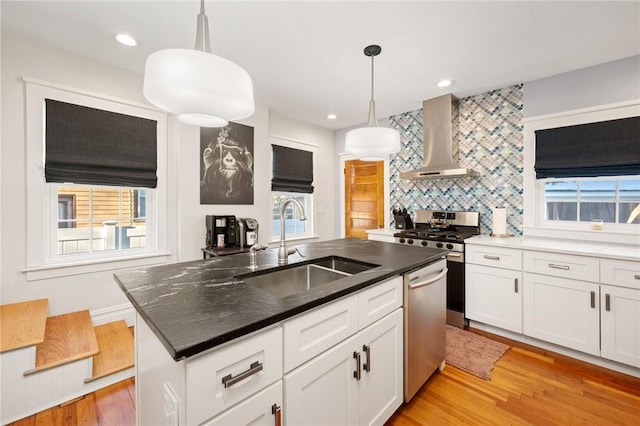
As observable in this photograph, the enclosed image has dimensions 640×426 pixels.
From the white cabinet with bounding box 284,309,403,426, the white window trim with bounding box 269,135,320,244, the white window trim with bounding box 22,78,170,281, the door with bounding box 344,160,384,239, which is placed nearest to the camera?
the white cabinet with bounding box 284,309,403,426

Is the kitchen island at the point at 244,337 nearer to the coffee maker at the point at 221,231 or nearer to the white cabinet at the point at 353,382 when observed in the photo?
the white cabinet at the point at 353,382

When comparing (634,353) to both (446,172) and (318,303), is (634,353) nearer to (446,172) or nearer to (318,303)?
(446,172)

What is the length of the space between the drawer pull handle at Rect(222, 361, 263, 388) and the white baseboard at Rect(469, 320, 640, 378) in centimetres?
280

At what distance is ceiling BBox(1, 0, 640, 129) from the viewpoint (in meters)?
1.90

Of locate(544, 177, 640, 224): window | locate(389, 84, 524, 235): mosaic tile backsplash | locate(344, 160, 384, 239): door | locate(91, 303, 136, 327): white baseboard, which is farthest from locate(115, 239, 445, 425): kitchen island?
locate(344, 160, 384, 239): door

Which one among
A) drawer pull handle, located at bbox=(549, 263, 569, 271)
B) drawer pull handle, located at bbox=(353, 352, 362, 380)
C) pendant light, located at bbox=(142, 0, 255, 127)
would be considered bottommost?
drawer pull handle, located at bbox=(353, 352, 362, 380)

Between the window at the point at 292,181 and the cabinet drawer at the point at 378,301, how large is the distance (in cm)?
257

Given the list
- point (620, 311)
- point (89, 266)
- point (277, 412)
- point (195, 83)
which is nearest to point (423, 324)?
point (277, 412)

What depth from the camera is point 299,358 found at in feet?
3.61

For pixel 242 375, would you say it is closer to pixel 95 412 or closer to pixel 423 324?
pixel 423 324

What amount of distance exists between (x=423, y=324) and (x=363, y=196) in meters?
3.07

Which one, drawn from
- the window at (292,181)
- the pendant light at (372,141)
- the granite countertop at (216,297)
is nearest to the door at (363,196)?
the window at (292,181)

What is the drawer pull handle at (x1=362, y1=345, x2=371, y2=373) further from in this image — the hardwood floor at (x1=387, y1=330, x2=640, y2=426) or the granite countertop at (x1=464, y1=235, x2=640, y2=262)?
the granite countertop at (x1=464, y1=235, x2=640, y2=262)

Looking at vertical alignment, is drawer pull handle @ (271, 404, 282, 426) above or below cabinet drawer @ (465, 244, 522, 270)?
below
